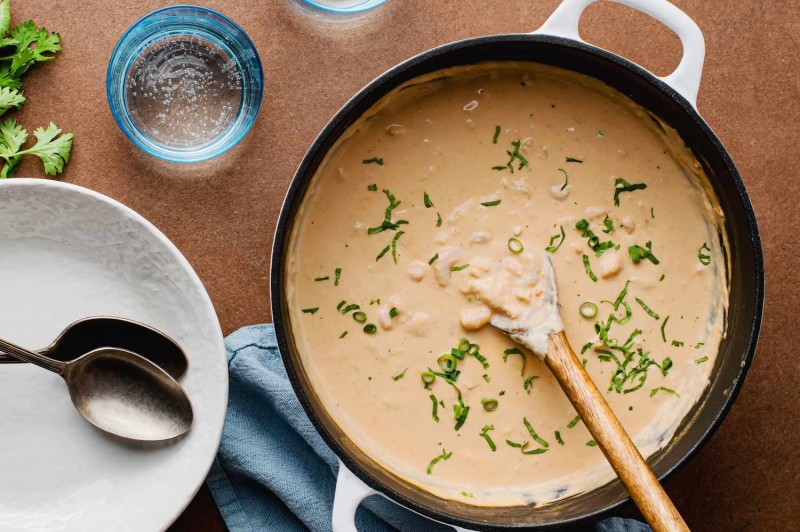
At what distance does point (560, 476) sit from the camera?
5.56 feet

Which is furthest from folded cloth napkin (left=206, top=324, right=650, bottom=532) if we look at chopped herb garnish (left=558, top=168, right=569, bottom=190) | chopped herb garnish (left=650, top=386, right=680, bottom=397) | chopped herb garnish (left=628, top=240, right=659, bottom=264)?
chopped herb garnish (left=558, top=168, right=569, bottom=190)

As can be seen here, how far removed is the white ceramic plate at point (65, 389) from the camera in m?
1.66

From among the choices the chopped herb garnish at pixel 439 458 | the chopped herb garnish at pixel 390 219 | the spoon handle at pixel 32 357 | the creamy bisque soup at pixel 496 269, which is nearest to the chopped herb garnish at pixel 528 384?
the creamy bisque soup at pixel 496 269

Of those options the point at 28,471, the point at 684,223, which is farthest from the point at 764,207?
the point at 28,471

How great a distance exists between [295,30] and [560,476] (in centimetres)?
134

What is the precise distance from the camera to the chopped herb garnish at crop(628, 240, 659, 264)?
1.64m

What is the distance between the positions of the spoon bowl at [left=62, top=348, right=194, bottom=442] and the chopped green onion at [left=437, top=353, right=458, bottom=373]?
622 millimetres

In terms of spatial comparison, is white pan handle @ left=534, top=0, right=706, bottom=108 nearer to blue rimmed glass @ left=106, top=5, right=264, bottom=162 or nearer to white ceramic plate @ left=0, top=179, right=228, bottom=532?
blue rimmed glass @ left=106, top=5, right=264, bottom=162

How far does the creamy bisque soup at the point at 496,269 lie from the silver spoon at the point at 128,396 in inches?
13.8

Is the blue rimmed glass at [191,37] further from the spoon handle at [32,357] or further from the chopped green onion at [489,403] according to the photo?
the chopped green onion at [489,403]

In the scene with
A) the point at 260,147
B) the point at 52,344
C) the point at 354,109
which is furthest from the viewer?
the point at 260,147

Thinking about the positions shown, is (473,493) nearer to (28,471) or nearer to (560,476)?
(560,476)

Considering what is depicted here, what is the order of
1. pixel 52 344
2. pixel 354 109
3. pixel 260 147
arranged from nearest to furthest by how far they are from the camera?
pixel 354 109 → pixel 52 344 → pixel 260 147

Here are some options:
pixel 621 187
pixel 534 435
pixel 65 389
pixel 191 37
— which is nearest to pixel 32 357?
pixel 65 389
